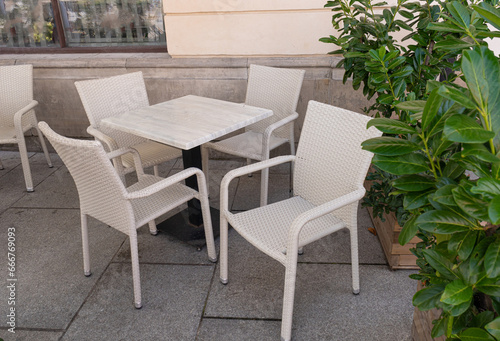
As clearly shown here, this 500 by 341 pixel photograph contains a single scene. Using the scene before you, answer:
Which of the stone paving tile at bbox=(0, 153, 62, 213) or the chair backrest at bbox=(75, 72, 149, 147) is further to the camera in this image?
the stone paving tile at bbox=(0, 153, 62, 213)

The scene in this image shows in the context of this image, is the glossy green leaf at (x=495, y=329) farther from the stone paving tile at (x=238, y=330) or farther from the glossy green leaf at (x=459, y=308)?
the stone paving tile at (x=238, y=330)

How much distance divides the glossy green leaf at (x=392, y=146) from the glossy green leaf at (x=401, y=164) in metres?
0.02

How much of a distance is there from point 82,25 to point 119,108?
201 cm

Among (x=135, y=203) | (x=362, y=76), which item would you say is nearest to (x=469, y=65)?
(x=362, y=76)

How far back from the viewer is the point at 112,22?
183 inches

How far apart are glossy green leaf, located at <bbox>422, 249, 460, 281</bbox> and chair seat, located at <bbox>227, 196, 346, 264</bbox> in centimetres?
91

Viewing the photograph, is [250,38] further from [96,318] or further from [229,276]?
[96,318]

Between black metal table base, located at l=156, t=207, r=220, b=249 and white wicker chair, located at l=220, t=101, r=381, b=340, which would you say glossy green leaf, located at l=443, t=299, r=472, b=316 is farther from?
black metal table base, located at l=156, t=207, r=220, b=249

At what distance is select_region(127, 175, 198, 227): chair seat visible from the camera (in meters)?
2.29

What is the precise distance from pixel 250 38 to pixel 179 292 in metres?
2.62

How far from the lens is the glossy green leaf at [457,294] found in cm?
81

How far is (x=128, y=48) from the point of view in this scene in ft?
15.1

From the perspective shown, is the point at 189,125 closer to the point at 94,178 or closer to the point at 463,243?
the point at 94,178

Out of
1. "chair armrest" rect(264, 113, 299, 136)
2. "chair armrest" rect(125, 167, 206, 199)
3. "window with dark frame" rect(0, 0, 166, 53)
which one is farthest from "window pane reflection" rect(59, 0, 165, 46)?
"chair armrest" rect(125, 167, 206, 199)
